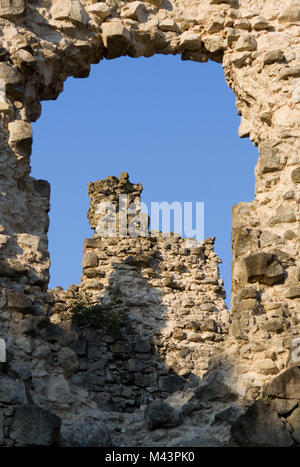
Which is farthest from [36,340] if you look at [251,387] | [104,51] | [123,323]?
[123,323]

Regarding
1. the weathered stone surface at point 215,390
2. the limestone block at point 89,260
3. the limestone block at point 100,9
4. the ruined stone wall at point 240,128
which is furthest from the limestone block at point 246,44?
the limestone block at point 89,260

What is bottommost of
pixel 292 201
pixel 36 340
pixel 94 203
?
pixel 36 340

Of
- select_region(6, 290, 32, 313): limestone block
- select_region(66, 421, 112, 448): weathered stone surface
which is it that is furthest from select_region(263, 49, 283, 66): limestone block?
select_region(66, 421, 112, 448): weathered stone surface

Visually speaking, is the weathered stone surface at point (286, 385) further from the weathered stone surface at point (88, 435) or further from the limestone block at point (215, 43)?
the limestone block at point (215, 43)

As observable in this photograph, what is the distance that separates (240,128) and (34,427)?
12.3 ft

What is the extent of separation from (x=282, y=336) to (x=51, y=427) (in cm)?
195

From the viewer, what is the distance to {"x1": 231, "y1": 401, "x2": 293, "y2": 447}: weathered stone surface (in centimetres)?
487

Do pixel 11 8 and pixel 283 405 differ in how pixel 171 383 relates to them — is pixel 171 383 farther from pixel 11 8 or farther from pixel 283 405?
pixel 11 8

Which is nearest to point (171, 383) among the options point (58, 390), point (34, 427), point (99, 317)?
point (99, 317)

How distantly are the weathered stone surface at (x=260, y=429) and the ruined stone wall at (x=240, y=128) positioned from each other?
0.41 metres

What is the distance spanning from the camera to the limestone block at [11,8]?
6.54 metres

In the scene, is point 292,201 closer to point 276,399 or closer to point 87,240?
point 276,399

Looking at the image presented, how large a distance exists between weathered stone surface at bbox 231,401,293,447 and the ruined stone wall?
411mm
